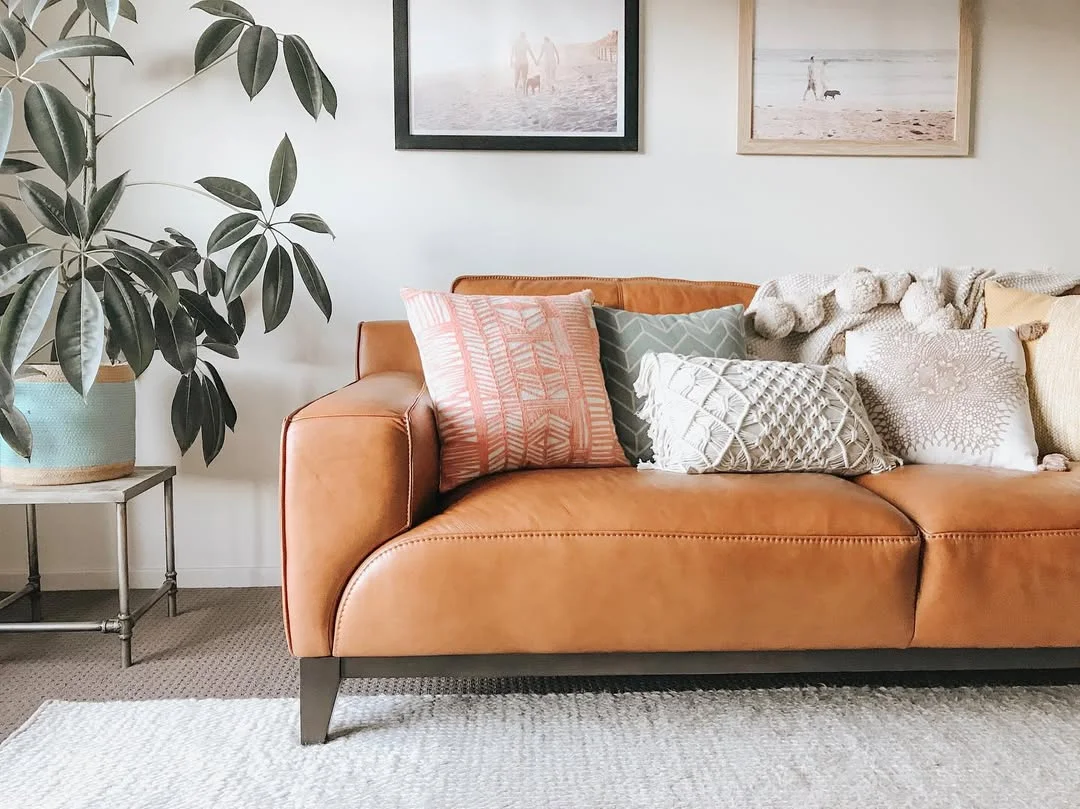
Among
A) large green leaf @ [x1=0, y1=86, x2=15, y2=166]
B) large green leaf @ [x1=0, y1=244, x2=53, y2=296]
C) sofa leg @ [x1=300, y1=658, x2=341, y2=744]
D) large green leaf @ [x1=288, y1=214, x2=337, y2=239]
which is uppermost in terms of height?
large green leaf @ [x1=0, y1=86, x2=15, y2=166]

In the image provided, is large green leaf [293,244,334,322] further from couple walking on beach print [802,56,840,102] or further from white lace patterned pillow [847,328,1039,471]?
couple walking on beach print [802,56,840,102]

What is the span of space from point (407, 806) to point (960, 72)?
2.39 metres

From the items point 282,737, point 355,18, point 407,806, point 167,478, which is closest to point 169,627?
point 167,478

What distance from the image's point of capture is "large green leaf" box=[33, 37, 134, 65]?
5.53ft

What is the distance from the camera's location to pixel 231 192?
1.98 meters

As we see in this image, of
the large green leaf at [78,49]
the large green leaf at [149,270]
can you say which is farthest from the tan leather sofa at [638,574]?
the large green leaf at [78,49]

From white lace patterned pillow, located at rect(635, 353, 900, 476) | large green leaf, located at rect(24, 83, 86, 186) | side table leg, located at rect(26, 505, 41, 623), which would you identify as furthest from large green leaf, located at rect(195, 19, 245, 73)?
white lace patterned pillow, located at rect(635, 353, 900, 476)

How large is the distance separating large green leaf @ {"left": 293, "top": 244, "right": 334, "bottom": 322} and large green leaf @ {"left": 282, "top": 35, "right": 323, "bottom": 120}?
0.33 meters

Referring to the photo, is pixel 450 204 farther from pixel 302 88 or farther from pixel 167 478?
pixel 167 478

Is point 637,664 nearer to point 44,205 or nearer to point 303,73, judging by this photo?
point 44,205

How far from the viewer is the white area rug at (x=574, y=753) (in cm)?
127

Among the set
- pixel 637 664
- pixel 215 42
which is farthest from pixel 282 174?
pixel 637 664

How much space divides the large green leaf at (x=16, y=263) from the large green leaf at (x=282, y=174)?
0.57 m

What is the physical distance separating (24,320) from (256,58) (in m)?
0.89
